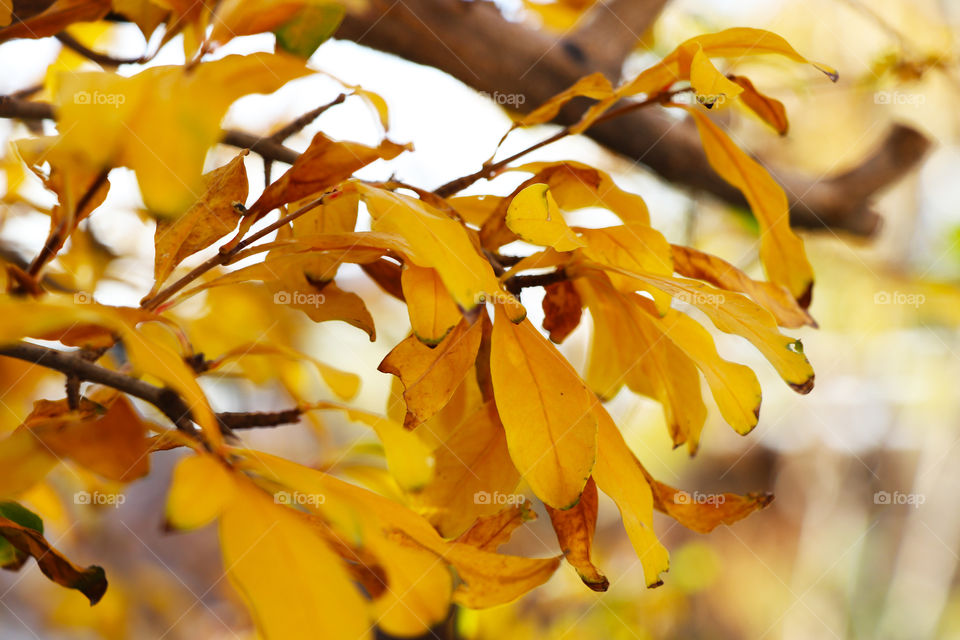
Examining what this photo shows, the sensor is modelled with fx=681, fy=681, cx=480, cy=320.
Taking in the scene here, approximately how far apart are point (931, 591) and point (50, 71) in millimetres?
1761

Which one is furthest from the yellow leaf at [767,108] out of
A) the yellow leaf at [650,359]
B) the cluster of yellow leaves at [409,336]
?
the yellow leaf at [650,359]

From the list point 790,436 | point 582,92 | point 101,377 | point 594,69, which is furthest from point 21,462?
point 790,436

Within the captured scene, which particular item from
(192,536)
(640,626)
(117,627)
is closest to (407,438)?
(117,627)

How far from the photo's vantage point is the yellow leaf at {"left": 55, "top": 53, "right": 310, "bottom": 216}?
0.17 metres

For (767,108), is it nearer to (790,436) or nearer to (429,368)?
(429,368)

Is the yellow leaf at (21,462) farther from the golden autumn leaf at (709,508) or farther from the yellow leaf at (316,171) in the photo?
the golden autumn leaf at (709,508)

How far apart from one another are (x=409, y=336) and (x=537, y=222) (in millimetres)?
58

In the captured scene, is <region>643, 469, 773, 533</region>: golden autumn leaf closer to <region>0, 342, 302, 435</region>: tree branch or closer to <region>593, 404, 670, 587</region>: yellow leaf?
<region>593, 404, 670, 587</region>: yellow leaf

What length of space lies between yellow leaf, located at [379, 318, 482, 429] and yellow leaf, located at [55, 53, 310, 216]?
0.08 m

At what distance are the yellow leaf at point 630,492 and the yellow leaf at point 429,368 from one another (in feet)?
0.18

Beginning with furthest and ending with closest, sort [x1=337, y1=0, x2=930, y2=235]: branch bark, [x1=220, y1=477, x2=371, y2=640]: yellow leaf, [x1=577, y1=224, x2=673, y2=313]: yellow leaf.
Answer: [x1=337, y1=0, x2=930, y2=235]: branch bark
[x1=577, y1=224, x2=673, y2=313]: yellow leaf
[x1=220, y1=477, x2=371, y2=640]: yellow leaf

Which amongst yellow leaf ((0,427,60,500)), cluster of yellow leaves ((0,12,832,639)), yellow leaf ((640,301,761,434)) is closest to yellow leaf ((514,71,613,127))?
cluster of yellow leaves ((0,12,832,639))

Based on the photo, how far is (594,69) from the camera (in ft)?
1.86

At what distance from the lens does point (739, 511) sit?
253 millimetres
